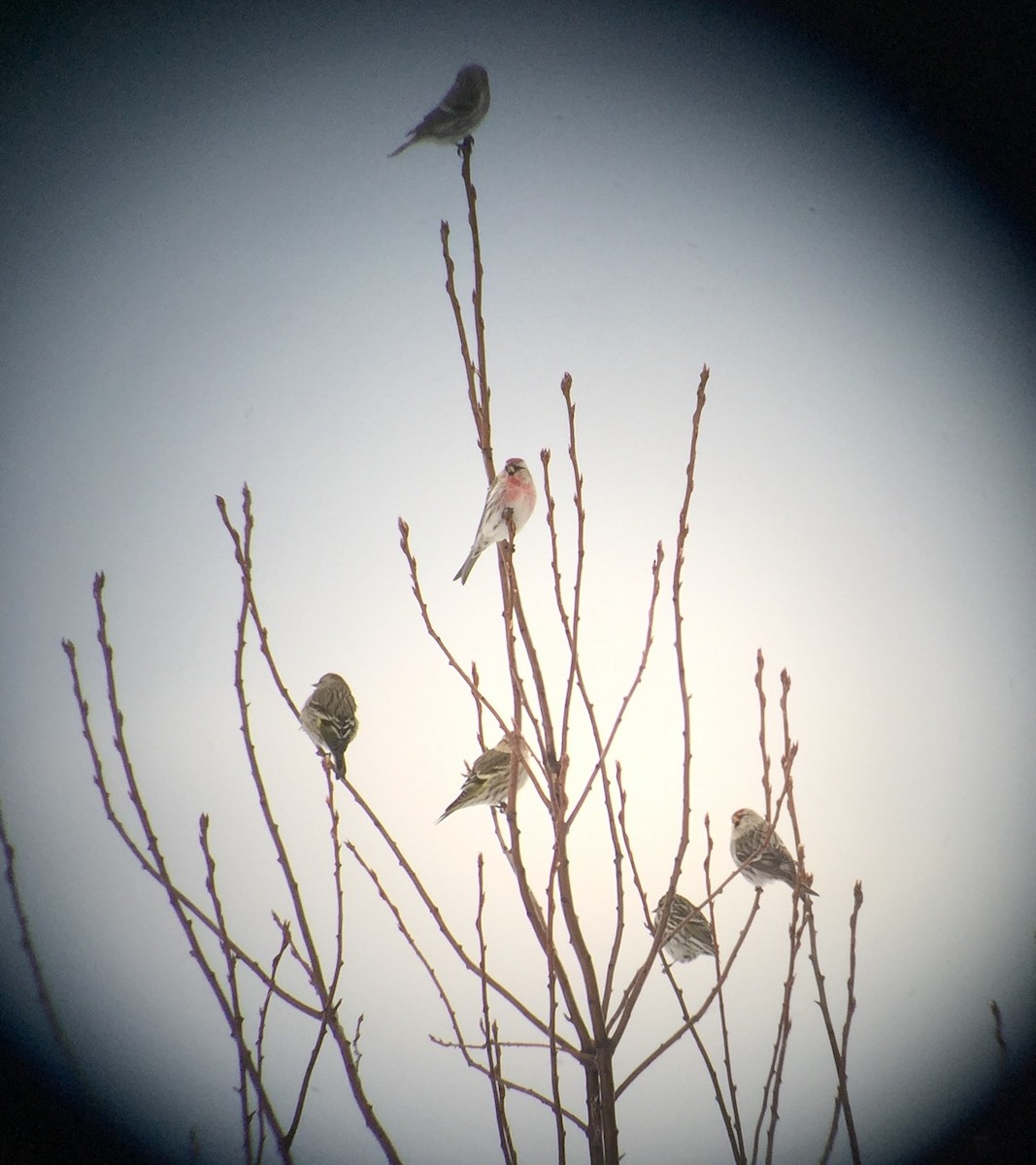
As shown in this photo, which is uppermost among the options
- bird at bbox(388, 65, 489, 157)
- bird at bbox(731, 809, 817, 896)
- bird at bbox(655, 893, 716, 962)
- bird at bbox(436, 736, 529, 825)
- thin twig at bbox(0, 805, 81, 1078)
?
bird at bbox(388, 65, 489, 157)

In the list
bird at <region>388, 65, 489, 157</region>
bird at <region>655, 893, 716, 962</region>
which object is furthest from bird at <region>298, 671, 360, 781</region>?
bird at <region>388, 65, 489, 157</region>

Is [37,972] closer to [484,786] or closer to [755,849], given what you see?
[484,786]

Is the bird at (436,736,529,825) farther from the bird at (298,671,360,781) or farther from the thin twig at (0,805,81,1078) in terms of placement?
the thin twig at (0,805,81,1078)

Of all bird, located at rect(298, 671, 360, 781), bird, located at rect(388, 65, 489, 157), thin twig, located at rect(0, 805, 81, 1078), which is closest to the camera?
thin twig, located at rect(0, 805, 81, 1078)

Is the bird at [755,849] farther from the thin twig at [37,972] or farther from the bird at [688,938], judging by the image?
the thin twig at [37,972]

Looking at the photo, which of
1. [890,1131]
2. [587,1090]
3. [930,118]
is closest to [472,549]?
[587,1090]

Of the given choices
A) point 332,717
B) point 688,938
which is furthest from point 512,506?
point 688,938

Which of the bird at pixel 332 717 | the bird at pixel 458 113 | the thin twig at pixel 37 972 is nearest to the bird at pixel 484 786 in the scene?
the bird at pixel 332 717
